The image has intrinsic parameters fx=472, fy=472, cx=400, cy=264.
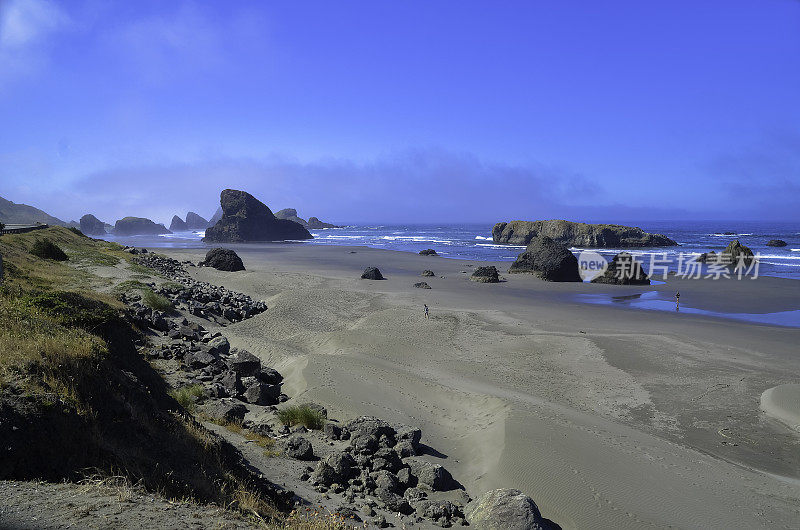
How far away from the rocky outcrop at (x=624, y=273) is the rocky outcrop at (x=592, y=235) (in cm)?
3563

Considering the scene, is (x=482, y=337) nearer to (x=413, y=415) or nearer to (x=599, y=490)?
(x=413, y=415)

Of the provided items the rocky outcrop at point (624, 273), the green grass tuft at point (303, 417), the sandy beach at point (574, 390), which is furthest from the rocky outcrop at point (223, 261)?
the green grass tuft at point (303, 417)

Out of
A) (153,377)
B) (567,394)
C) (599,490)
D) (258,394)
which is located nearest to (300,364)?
(258,394)

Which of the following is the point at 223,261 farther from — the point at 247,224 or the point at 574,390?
the point at 247,224

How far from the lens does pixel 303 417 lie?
31.9ft

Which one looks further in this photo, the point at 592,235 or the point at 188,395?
the point at 592,235

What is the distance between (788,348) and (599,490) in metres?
15.4

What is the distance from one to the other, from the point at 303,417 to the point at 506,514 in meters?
4.79

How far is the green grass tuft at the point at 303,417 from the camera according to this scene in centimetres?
962

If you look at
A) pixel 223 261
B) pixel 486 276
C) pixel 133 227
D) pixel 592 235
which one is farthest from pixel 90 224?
pixel 486 276

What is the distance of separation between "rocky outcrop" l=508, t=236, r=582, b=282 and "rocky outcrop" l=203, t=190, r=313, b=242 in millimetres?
78395

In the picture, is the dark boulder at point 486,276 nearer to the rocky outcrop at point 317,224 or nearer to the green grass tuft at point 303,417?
the green grass tuft at point 303,417

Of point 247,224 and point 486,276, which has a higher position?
point 247,224

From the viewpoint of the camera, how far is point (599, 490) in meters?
7.95
